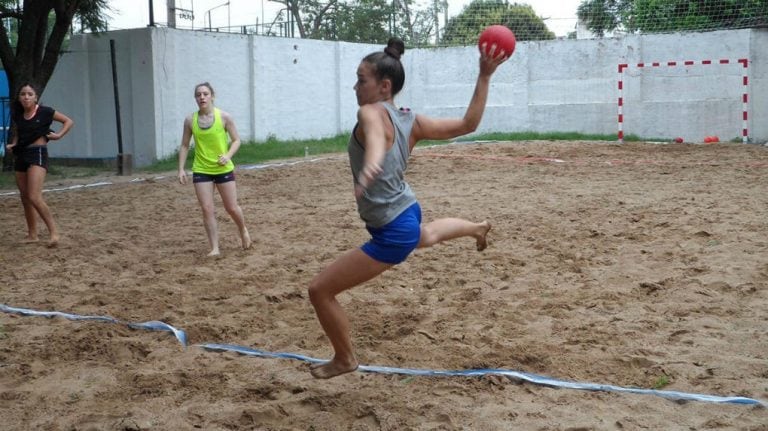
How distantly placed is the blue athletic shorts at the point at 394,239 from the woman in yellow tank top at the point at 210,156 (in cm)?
423

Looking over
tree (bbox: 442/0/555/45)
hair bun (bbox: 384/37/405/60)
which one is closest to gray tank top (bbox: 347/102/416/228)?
hair bun (bbox: 384/37/405/60)

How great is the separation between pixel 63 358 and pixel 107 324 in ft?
2.12

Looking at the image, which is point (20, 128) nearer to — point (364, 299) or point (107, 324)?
point (107, 324)

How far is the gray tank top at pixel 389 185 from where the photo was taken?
13.9 ft

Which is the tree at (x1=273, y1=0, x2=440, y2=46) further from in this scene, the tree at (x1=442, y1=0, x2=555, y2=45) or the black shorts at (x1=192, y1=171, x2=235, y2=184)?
the black shorts at (x1=192, y1=171, x2=235, y2=184)

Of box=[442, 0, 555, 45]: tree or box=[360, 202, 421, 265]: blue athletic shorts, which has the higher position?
box=[442, 0, 555, 45]: tree

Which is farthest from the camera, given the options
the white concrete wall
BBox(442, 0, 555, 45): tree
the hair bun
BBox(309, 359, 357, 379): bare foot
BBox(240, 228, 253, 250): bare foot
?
BBox(442, 0, 555, 45): tree

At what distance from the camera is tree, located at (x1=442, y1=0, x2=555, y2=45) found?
25481 millimetres

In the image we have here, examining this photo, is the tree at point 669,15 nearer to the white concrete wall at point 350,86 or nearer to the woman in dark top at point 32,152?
the white concrete wall at point 350,86

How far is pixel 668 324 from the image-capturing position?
5637mm

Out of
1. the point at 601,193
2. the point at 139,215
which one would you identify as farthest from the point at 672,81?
the point at 139,215

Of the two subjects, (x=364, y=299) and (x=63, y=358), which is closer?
(x=63, y=358)

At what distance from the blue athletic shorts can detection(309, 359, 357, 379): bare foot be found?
0.62 metres

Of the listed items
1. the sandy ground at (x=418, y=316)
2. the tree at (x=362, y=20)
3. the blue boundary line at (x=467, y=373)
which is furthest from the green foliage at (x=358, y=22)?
the blue boundary line at (x=467, y=373)
